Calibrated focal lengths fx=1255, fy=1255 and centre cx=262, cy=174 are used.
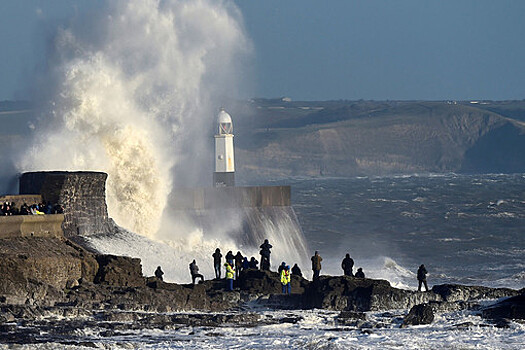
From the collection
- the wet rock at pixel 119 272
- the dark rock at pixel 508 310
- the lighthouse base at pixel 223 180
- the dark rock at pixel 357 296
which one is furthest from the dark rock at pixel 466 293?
the lighthouse base at pixel 223 180

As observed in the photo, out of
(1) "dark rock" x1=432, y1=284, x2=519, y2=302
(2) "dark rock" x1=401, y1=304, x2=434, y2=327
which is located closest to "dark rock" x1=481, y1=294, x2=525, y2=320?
(2) "dark rock" x1=401, y1=304, x2=434, y2=327

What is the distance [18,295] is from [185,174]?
4167 cm

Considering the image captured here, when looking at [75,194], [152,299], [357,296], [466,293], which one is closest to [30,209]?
[75,194]

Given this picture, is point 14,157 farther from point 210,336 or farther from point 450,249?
point 450,249

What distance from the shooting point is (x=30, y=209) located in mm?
24812

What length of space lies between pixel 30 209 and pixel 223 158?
20.0 meters

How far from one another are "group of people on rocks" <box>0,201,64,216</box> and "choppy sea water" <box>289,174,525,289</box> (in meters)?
10.9

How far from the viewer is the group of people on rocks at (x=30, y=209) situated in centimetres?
2436

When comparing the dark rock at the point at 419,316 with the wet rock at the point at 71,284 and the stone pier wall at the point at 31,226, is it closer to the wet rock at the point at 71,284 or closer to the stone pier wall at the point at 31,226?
the wet rock at the point at 71,284

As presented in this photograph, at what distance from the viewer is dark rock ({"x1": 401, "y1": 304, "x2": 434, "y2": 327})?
20359mm

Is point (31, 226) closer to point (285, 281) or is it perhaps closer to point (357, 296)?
point (285, 281)

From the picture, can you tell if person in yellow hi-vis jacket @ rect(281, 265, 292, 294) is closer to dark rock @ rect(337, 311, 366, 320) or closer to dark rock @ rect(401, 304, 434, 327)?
dark rock @ rect(337, 311, 366, 320)

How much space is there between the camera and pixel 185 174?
61500 mm

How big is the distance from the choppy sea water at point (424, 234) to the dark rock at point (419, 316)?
12202 millimetres
